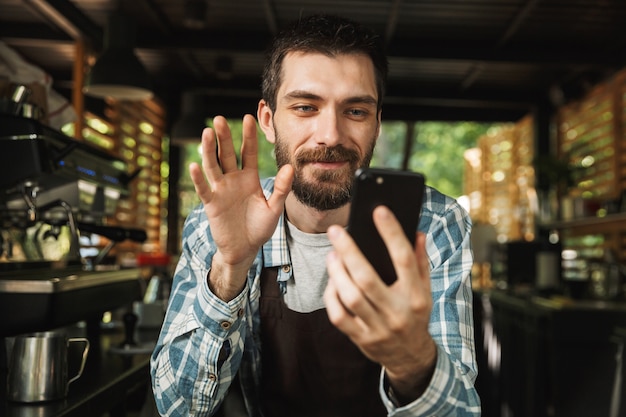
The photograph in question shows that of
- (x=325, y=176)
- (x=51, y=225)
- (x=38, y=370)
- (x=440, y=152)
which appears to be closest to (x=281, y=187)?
→ (x=325, y=176)

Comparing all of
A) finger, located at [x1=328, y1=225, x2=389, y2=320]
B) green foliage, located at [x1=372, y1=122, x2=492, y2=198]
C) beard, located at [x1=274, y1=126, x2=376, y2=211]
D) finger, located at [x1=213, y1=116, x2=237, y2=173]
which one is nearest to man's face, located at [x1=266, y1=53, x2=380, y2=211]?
beard, located at [x1=274, y1=126, x2=376, y2=211]

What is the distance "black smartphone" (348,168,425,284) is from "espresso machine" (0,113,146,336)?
1082mm

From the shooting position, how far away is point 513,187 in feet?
30.0

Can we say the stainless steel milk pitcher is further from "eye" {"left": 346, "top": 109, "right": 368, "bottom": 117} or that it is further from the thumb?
"eye" {"left": 346, "top": 109, "right": 368, "bottom": 117}

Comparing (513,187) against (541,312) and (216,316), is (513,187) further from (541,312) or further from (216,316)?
(216,316)

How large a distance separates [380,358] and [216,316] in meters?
0.47

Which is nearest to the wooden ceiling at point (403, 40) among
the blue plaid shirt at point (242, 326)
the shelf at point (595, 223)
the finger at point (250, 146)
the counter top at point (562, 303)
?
the shelf at point (595, 223)

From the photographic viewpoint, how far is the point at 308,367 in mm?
1716

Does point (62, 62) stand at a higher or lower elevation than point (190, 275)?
higher

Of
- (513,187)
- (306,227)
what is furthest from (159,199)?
(306,227)

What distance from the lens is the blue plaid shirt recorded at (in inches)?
54.3

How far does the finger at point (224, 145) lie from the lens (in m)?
1.18

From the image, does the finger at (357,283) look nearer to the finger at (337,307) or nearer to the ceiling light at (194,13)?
the finger at (337,307)

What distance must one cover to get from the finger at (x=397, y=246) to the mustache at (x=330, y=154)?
2.20 ft
